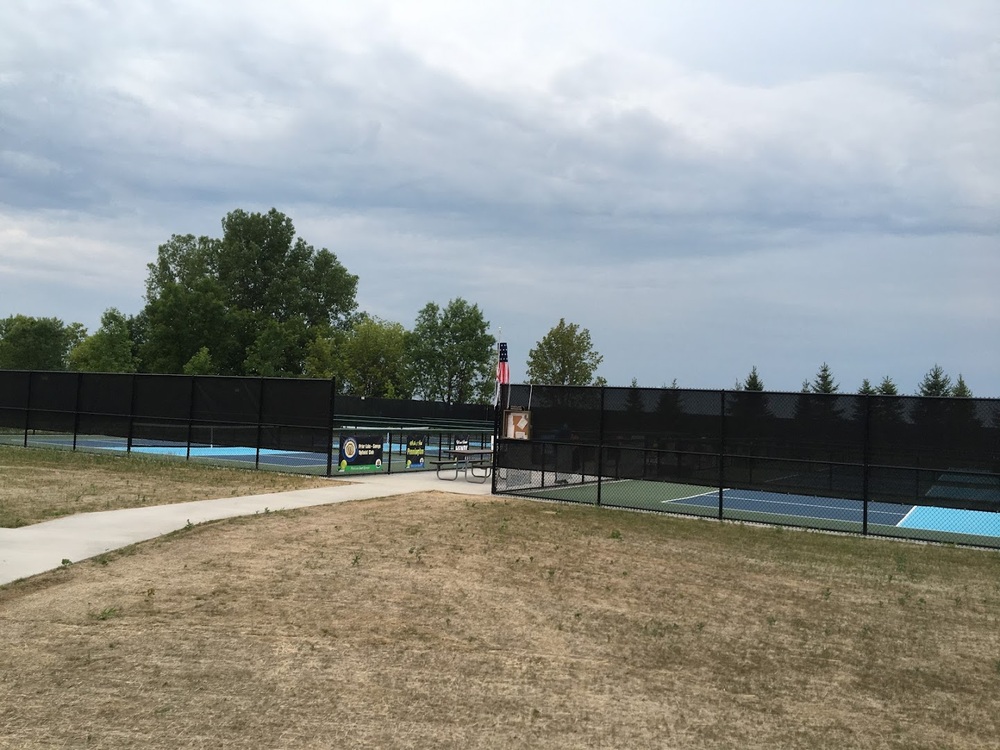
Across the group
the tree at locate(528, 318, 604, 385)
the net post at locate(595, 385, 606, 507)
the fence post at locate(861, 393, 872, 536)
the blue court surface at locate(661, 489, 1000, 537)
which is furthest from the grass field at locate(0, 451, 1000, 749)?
the tree at locate(528, 318, 604, 385)

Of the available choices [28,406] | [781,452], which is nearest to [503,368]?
[781,452]

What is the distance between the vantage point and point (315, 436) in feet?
69.1

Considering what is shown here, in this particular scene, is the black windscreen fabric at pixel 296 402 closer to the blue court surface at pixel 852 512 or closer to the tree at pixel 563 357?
the blue court surface at pixel 852 512

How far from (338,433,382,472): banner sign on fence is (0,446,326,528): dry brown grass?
150 centimetres

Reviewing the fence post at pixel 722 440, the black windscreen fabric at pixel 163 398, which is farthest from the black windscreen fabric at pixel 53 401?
the fence post at pixel 722 440

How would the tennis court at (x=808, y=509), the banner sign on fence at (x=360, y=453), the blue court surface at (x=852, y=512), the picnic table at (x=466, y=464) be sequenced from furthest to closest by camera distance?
the banner sign on fence at (x=360, y=453)
the picnic table at (x=466, y=464)
the blue court surface at (x=852, y=512)
the tennis court at (x=808, y=509)

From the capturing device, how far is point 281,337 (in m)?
73.7

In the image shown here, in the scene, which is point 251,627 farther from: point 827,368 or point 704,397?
point 827,368

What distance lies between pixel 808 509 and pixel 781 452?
12.8 ft

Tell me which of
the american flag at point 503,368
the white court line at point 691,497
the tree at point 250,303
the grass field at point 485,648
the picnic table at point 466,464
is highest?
the tree at point 250,303

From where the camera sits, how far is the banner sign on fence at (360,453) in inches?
827

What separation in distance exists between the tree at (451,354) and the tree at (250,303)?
1118 cm

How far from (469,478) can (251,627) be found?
1488cm

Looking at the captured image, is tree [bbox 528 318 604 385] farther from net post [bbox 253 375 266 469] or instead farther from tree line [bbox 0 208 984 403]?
net post [bbox 253 375 266 469]
